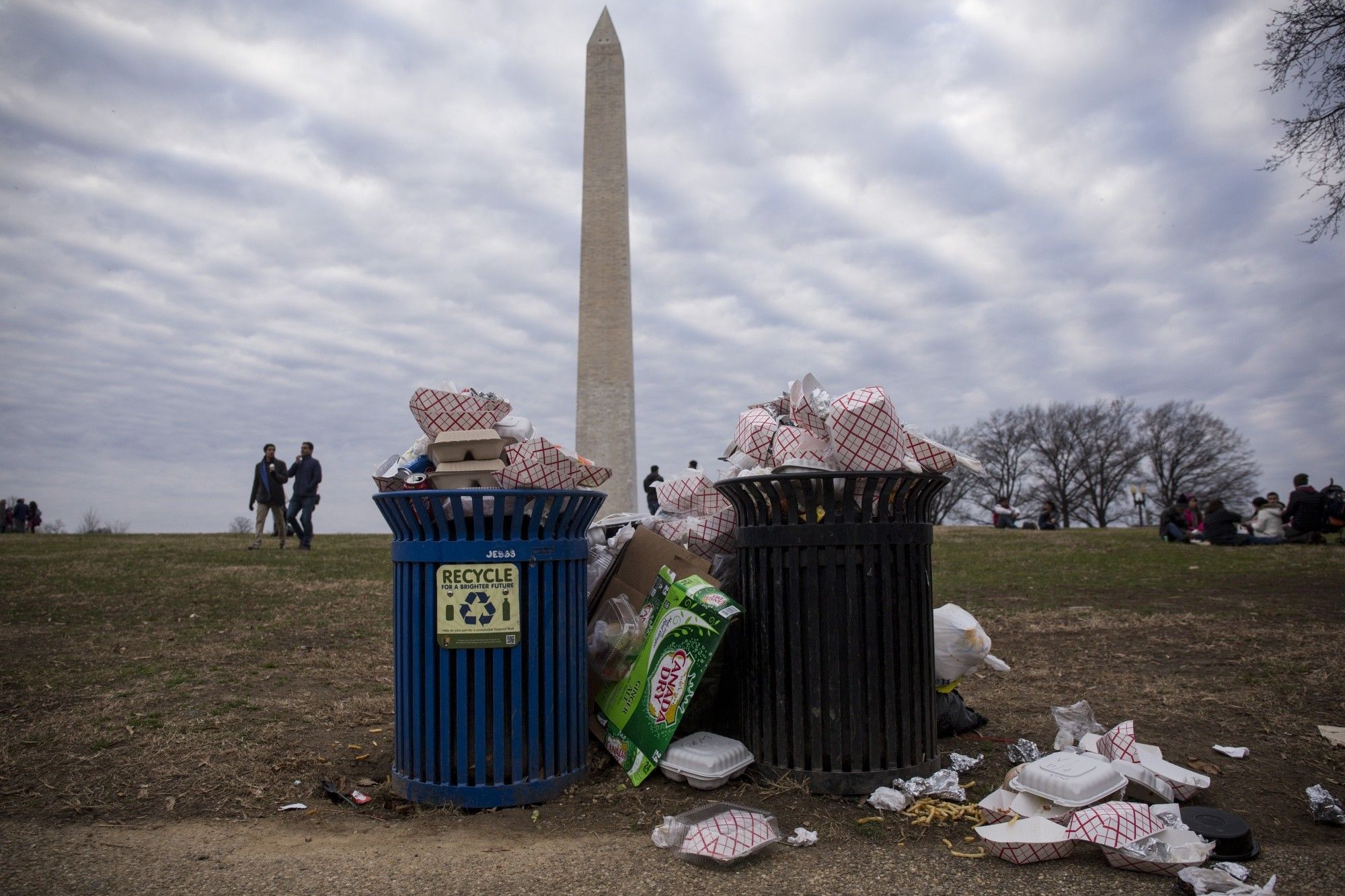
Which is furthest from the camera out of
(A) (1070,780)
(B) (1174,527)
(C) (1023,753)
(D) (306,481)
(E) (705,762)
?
(B) (1174,527)

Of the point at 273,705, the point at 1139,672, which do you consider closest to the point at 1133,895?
the point at 1139,672

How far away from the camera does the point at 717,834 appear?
2584 mm

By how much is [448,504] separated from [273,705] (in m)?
2.18

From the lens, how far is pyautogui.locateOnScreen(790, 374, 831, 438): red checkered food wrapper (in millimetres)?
3346

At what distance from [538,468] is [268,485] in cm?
1119

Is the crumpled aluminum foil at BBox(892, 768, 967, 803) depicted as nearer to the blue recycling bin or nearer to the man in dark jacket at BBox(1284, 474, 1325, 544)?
the blue recycling bin

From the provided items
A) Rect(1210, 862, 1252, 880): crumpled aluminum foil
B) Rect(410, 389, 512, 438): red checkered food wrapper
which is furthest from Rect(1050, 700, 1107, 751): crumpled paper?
Rect(410, 389, 512, 438): red checkered food wrapper

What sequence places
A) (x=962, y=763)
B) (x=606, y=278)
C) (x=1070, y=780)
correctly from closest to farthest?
(x=1070, y=780) < (x=962, y=763) < (x=606, y=278)

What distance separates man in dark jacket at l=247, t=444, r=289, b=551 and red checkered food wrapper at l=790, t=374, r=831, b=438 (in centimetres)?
1124

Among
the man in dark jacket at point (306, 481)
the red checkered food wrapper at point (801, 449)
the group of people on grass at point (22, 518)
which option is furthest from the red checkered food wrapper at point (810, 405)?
the group of people on grass at point (22, 518)

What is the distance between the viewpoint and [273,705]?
445cm

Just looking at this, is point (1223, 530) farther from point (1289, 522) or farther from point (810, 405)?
point (810, 405)

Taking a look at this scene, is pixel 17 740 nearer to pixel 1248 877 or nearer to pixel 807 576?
pixel 807 576

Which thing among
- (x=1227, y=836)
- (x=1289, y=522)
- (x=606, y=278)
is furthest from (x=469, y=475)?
(x=1289, y=522)
